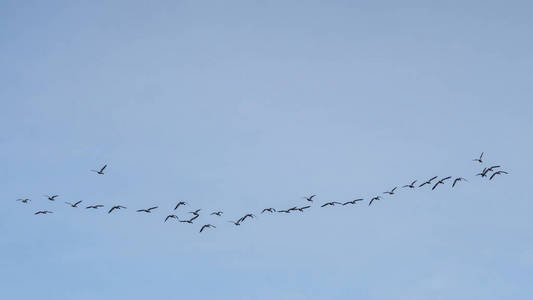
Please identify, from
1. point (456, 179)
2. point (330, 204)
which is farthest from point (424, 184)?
point (330, 204)

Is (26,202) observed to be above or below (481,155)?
below

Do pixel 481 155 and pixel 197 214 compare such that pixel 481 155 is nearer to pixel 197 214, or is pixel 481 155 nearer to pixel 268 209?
pixel 268 209

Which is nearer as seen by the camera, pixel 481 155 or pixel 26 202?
pixel 481 155

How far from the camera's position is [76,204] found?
458ft

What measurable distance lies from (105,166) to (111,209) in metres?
7.46

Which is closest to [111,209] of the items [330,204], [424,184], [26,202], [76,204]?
[76,204]

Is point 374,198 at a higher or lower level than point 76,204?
higher

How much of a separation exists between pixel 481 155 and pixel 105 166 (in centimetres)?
5412

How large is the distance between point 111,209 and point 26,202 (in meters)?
15.1

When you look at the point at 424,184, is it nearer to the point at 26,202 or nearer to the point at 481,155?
the point at 481,155

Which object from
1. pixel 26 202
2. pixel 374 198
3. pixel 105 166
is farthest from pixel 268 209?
pixel 26 202

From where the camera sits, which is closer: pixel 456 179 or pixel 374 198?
pixel 456 179

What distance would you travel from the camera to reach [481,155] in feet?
427

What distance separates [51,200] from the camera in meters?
141
